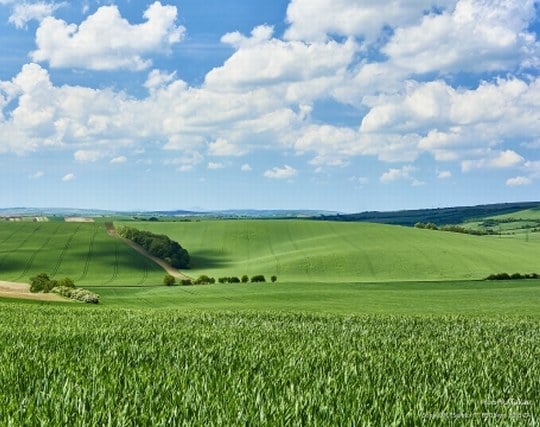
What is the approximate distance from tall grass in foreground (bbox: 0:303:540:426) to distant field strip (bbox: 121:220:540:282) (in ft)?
265

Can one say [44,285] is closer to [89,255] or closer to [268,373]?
[89,255]

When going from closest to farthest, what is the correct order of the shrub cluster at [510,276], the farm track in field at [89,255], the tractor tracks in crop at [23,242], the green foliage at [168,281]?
the shrub cluster at [510,276], the green foliage at [168,281], the farm track in field at [89,255], the tractor tracks in crop at [23,242]

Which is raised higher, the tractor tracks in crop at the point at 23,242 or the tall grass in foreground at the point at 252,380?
the tall grass in foreground at the point at 252,380

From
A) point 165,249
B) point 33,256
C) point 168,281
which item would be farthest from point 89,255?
point 168,281

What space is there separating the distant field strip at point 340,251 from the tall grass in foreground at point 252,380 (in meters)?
80.8

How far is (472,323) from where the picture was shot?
85.3ft

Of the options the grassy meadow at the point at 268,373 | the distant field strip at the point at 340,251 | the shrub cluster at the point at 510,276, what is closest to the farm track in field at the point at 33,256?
the distant field strip at the point at 340,251

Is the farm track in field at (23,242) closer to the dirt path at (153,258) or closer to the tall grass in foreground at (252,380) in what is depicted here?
the dirt path at (153,258)

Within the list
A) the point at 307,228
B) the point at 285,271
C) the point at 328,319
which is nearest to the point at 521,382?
the point at 328,319

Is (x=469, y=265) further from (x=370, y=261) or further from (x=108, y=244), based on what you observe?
(x=108, y=244)

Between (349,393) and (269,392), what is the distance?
38.0 inches

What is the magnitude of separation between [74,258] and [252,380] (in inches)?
4352

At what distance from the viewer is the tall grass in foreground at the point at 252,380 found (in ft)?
20.9

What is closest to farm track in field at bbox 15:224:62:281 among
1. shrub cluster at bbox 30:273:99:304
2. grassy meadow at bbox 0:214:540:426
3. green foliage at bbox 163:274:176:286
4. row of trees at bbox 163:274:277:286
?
green foliage at bbox 163:274:176:286
